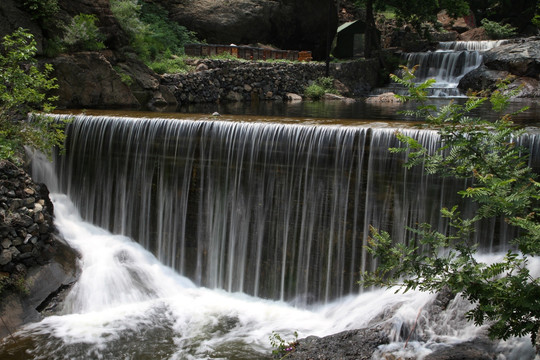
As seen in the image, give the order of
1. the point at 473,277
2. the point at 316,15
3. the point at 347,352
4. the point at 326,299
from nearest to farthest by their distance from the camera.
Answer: the point at 473,277 → the point at 347,352 → the point at 326,299 → the point at 316,15

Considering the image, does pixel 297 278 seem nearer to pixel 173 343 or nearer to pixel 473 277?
pixel 173 343

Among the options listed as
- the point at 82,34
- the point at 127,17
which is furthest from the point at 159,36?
the point at 82,34

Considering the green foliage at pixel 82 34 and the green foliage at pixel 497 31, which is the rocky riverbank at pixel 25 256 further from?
the green foliage at pixel 497 31

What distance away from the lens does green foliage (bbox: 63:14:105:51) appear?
14.1 meters

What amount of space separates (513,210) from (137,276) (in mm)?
6852

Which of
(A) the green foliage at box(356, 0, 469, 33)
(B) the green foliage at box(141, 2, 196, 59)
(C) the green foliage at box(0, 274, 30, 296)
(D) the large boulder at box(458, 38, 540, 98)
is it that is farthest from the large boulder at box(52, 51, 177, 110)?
(A) the green foliage at box(356, 0, 469, 33)

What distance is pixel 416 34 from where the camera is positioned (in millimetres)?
30078

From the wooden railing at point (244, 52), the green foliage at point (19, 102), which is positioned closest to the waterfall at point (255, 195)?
the green foliage at point (19, 102)

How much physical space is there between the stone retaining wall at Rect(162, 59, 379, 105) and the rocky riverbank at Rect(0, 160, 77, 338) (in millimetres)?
9797

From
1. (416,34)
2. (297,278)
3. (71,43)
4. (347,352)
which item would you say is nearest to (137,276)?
(297,278)

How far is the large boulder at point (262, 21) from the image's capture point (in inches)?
958

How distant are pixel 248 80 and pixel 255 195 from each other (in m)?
12.9

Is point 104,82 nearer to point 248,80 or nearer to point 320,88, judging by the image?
point 248,80

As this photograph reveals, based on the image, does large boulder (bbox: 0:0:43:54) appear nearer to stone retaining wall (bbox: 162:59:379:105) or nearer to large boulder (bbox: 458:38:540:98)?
stone retaining wall (bbox: 162:59:379:105)
